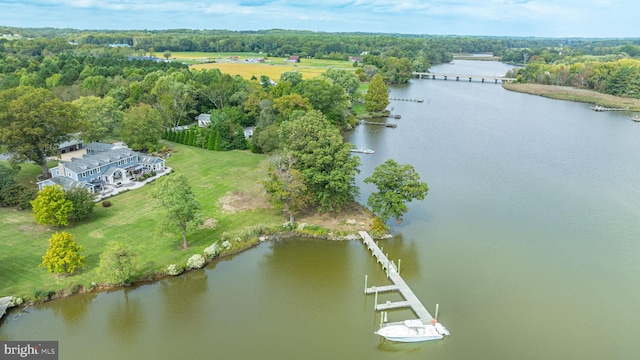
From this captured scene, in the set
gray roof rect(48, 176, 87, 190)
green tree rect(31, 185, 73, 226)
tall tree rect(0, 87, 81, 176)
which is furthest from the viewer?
tall tree rect(0, 87, 81, 176)

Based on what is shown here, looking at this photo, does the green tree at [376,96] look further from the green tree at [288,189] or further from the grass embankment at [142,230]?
the green tree at [288,189]

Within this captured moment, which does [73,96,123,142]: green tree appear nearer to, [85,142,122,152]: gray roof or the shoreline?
[85,142,122,152]: gray roof

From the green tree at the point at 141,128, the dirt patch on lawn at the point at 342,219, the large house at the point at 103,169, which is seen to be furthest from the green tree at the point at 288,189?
the green tree at the point at 141,128

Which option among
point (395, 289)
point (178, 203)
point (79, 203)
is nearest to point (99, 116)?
point (79, 203)

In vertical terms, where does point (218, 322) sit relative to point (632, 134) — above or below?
below

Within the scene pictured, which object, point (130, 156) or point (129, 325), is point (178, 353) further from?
point (130, 156)

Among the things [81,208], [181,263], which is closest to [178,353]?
[181,263]

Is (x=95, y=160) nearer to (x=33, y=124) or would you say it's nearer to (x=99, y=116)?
(x=33, y=124)

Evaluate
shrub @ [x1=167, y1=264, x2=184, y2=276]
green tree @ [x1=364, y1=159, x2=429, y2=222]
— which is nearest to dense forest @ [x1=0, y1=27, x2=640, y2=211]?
green tree @ [x1=364, y1=159, x2=429, y2=222]
